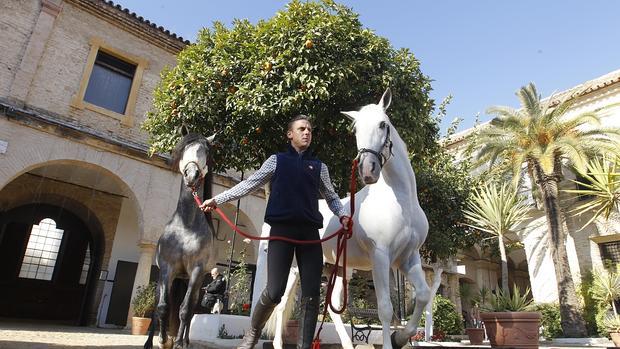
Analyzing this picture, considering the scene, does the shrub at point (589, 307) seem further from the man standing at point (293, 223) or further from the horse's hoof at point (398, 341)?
the man standing at point (293, 223)

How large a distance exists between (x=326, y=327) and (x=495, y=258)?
81.0ft

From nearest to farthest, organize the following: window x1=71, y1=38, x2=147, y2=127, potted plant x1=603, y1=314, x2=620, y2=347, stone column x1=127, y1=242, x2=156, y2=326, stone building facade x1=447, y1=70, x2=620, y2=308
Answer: stone column x1=127, y1=242, x2=156, y2=326
window x1=71, y1=38, x2=147, y2=127
potted plant x1=603, y1=314, x2=620, y2=347
stone building facade x1=447, y1=70, x2=620, y2=308

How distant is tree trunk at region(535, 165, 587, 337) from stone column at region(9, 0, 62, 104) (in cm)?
1935

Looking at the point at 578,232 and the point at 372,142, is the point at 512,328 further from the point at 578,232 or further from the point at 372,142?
the point at 578,232

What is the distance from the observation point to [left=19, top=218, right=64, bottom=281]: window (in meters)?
15.1

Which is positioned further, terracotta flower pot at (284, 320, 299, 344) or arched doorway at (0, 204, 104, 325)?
arched doorway at (0, 204, 104, 325)

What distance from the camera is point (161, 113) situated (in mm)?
7531

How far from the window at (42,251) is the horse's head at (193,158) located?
13.6 meters

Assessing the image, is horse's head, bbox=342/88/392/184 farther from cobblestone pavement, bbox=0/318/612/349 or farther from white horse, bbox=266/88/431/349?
cobblestone pavement, bbox=0/318/612/349

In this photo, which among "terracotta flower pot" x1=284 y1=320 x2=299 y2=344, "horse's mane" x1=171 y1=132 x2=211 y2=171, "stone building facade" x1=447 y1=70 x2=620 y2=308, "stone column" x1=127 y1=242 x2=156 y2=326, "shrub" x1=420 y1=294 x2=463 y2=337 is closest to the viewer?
"horse's mane" x1=171 y1=132 x2=211 y2=171

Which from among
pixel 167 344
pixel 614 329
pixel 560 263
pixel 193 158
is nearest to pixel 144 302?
pixel 167 344

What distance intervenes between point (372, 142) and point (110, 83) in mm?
12043

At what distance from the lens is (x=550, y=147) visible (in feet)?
55.3

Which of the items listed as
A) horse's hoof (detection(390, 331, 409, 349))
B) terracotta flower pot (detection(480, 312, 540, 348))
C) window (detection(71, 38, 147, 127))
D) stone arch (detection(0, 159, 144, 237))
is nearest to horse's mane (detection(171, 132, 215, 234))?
Result: horse's hoof (detection(390, 331, 409, 349))
